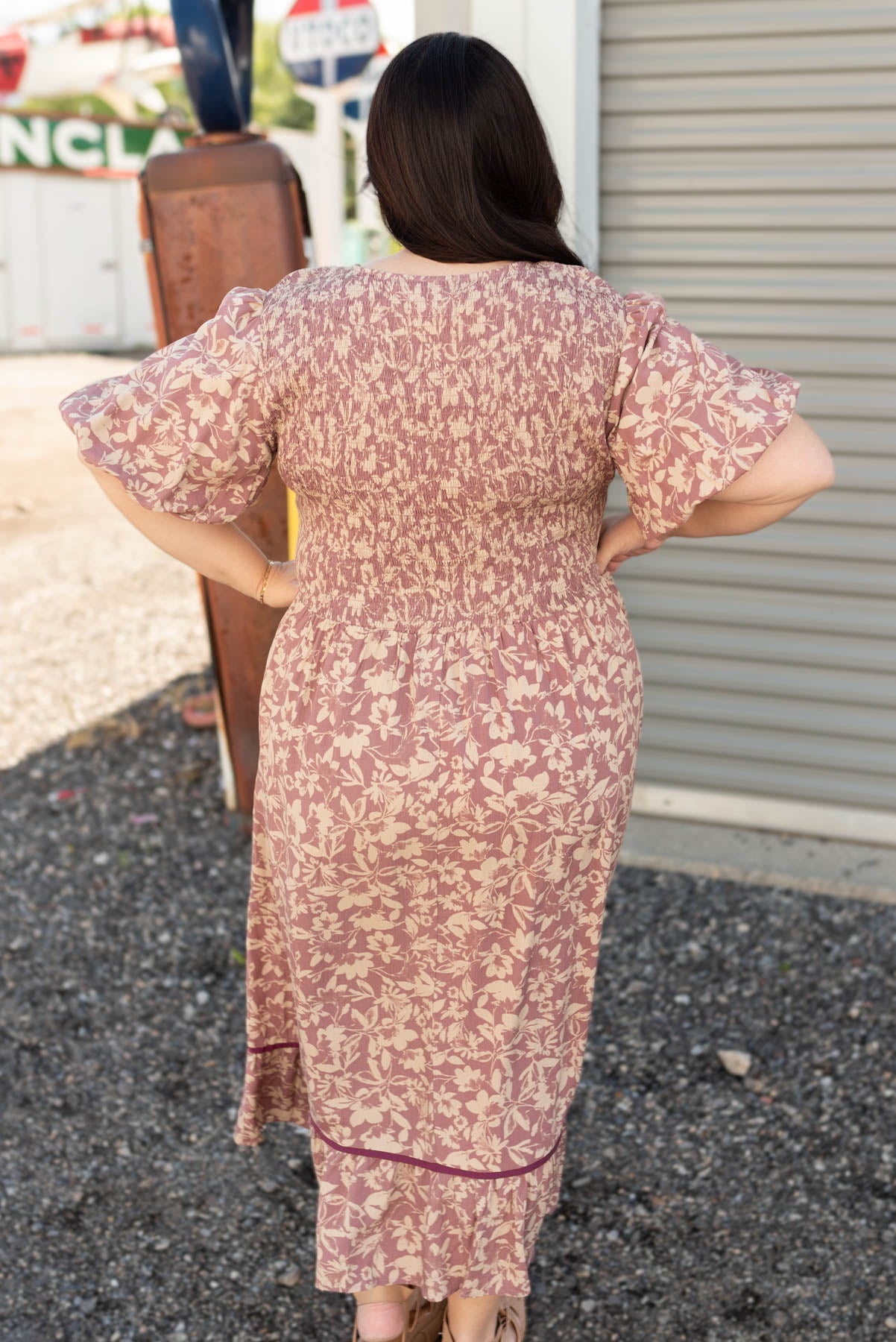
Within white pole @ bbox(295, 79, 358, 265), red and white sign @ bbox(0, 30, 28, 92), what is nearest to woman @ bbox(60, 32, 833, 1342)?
white pole @ bbox(295, 79, 358, 265)

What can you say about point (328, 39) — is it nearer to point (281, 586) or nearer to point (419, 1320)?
point (281, 586)

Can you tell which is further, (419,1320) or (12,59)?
(12,59)

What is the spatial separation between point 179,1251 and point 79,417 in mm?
1670

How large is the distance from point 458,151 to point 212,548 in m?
0.70

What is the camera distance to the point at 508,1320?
2.20m

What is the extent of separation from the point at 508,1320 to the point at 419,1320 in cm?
16

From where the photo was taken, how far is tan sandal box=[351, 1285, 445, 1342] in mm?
2172

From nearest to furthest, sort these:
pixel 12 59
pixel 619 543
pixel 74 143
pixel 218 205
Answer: pixel 619 543 < pixel 218 205 < pixel 74 143 < pixel 12 59

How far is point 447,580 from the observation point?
5.74 ft

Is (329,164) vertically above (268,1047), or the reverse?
(329,164)

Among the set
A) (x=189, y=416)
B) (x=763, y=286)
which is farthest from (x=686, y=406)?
(x=763, y=286)

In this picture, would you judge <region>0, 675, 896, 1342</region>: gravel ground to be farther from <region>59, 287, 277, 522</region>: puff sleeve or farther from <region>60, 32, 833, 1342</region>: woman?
<region>59, 287, 277, 522</region>: puff sleeve

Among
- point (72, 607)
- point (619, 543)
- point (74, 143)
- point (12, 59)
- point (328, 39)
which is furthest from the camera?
point (12, 59)

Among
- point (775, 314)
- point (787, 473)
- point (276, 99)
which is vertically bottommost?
point (276, 99)
